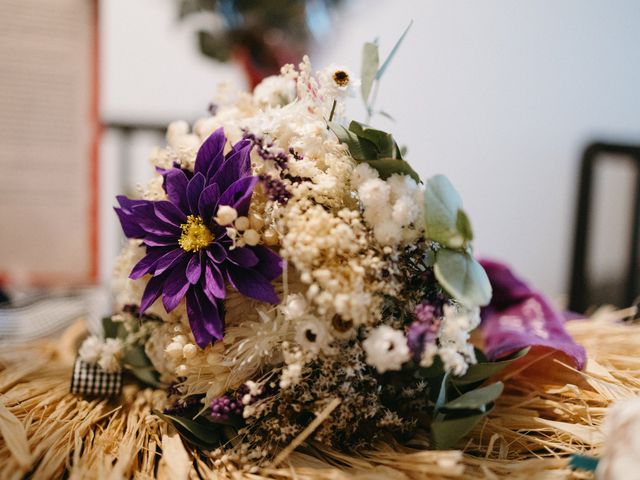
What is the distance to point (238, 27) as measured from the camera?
4.11ft

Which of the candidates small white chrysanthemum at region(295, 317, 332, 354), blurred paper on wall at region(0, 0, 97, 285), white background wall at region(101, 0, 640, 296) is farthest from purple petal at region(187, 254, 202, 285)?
white background wall at region(101, 0, 640, 296)

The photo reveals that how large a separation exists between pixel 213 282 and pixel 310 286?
10cm

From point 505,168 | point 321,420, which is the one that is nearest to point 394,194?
point 321,420

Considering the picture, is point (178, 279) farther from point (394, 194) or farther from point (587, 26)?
point (587, 26)

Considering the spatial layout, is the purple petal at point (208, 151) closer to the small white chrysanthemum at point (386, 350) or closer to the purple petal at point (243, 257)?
the purple petal at point (243, 257)

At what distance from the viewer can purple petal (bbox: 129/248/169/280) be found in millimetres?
499

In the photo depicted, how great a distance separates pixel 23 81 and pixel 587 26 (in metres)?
1.61

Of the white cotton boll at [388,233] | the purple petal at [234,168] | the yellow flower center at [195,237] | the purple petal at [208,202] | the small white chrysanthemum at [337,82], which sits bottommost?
the yellow flower center at [195,237]

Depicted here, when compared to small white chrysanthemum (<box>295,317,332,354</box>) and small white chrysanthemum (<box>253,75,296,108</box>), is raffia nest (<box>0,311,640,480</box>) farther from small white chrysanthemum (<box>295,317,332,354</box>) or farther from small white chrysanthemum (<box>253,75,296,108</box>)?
small white chrysanthemum (<box>253,75,296,108</box>)

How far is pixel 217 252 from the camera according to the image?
0.48m

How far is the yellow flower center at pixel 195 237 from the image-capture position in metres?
0.49

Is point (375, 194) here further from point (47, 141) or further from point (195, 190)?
point (47, 141)

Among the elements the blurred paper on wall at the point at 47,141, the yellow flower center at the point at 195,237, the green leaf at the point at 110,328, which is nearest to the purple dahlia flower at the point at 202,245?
the yellow flower center at the point at 195,237

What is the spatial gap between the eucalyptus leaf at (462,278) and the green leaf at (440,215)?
0.01 meters
